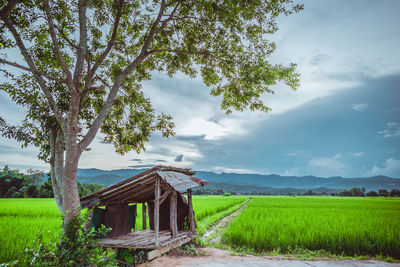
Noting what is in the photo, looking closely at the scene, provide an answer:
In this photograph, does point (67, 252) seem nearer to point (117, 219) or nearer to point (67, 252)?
point (67, 252)

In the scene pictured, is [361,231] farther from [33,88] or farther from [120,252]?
[33,88]

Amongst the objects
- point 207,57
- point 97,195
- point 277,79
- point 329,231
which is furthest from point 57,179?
point 329,231

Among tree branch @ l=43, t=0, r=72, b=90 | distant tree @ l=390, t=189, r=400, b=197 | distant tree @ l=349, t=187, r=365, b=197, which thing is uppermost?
tree branch @ l=43, t=0, r=72, b=90

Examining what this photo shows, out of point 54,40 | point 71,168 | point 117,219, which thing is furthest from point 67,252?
point 54,40

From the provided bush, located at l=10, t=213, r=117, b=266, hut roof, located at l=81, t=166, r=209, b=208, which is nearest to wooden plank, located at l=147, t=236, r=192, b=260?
bush, located at l=10, t=213, r=117, b=266

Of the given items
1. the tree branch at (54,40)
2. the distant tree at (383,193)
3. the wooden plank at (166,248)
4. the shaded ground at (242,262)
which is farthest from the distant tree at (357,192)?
the tree branch at (54,40)

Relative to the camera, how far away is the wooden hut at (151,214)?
5.24 meters

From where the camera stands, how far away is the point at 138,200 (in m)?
7.54

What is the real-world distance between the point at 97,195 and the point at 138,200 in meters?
2.05

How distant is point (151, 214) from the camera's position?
26.3 feet

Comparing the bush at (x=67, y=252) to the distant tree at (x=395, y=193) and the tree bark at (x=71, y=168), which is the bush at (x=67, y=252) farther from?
the distant tree at (x=395, y=193)

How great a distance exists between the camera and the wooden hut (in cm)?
524

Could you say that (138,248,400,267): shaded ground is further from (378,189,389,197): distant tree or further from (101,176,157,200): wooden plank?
(378,189,389,197): distant tree

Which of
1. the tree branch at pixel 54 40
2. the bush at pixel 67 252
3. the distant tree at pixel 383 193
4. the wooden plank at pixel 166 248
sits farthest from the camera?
the distant tree at pixel 383 193
